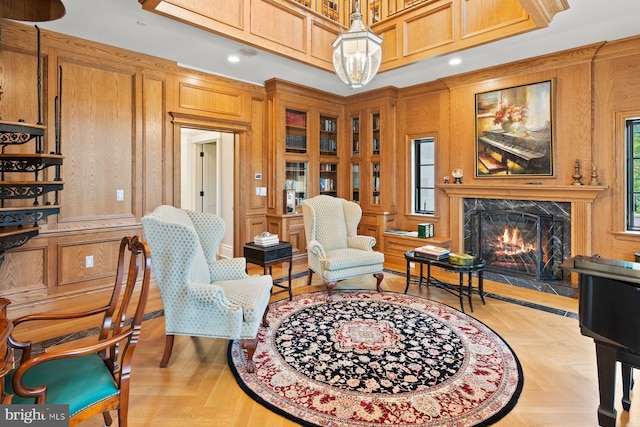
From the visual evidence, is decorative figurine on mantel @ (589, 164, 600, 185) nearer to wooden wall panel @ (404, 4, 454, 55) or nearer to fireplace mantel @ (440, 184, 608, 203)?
fireplace mantel @ (440, 184, 608, 203)

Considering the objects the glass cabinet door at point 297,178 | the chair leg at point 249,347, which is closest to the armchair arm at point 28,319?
the chair leg at point 249,347

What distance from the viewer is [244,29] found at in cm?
360

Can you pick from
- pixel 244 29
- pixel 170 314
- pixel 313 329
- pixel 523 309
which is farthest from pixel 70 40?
pixel 523 309

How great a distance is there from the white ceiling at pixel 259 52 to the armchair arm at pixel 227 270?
2.39 metres

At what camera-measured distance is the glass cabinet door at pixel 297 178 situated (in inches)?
223

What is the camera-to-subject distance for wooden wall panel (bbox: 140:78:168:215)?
4242 millimetres

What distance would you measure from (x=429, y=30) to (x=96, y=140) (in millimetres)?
4118

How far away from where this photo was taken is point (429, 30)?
13.4ft

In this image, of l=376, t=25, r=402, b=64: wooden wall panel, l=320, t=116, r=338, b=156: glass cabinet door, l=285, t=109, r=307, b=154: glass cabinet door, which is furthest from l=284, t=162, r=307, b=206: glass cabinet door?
l=376, t=25, r=402, b=64: wooden wall panel

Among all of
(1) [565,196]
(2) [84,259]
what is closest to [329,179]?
(1) [565,196]

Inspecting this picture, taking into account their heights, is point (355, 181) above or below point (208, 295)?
above

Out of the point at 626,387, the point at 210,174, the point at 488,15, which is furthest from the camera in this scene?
the point at 210,174

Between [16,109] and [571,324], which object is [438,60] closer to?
[571,324]

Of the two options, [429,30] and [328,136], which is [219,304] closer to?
[429,30]
